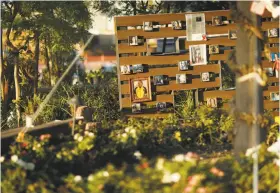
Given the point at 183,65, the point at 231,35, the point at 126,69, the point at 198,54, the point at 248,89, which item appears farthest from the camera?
the point at 231,35

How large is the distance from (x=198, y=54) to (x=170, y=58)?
20.5 inches

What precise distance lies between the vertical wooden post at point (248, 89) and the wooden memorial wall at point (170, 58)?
445cm

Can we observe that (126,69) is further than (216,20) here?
No

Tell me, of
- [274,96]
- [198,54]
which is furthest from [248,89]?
[274,96]

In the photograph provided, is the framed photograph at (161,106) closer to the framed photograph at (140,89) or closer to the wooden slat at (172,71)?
the framed photograph at (140,89)

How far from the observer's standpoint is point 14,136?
6.32 metres

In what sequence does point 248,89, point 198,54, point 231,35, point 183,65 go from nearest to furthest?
point 248,89 → point 183,65 → point 198,54 → point 231,35

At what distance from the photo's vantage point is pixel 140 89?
10055 millimetres

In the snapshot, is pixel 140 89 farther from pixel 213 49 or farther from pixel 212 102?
pixel 213 49

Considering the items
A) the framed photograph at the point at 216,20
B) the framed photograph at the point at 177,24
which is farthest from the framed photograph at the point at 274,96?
the framed photograph at the point at 177,24

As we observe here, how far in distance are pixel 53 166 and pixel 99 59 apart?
40247 mm

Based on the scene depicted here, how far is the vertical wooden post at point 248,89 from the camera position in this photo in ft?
17.8

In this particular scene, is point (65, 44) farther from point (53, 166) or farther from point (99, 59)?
point (99, 59)

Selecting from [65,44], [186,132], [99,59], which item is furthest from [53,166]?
[99,59]
